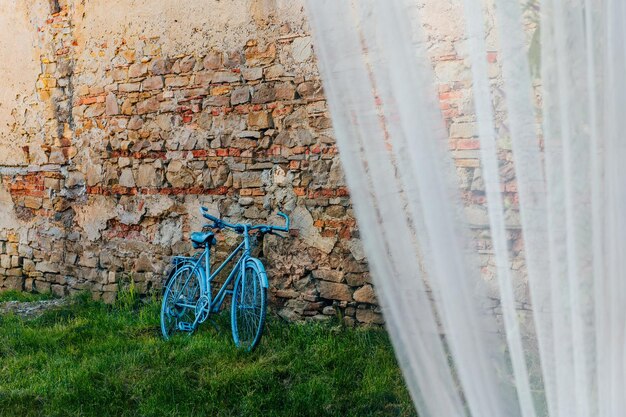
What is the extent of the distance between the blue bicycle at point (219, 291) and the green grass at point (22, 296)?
1.86 meters

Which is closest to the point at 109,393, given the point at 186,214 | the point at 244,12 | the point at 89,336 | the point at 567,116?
the point at 89,336

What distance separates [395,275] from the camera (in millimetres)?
A: 1422

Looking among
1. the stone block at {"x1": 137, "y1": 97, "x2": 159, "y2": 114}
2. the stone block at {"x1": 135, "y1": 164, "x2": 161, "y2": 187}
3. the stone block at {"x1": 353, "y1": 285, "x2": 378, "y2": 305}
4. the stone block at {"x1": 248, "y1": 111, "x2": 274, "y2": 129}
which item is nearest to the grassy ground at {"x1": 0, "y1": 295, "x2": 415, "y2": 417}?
the stone block at {"x1": 353, "y1": 285, "x2": 378, "y2": 305}

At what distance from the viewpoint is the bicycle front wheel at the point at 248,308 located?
4.64m

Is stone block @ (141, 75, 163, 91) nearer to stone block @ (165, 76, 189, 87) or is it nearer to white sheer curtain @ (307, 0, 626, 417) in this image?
stone block @ (165, 76, 189, 87)

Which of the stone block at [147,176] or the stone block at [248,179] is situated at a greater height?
the stone block at [147,176]

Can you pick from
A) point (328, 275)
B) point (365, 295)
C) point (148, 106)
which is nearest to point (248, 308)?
point (328, 275)

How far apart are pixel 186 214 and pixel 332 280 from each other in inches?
57.1

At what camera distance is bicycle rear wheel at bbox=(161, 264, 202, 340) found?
5.24m

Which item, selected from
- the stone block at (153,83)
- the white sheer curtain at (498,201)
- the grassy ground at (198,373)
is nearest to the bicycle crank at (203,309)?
the grassy ground at (198,373)

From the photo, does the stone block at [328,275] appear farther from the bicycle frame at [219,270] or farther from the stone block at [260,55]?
the stone block at [260,55]

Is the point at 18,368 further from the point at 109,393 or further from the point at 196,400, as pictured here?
the point at 196,400

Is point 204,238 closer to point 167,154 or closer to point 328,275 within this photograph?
point 328,275

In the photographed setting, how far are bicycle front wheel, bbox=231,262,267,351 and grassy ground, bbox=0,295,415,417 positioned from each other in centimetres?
10
